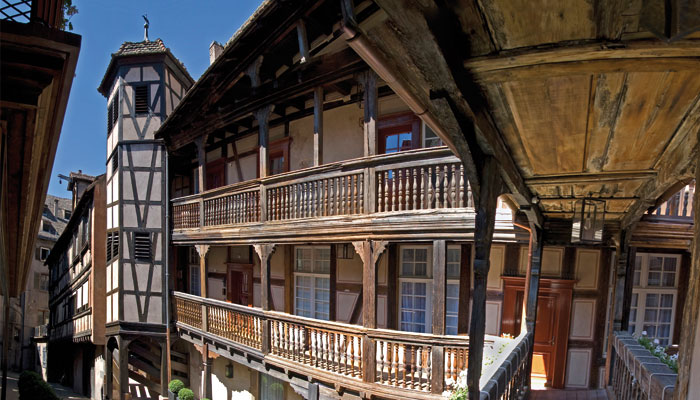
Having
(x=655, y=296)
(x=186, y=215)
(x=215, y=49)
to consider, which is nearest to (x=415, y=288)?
(x=655, y=296)

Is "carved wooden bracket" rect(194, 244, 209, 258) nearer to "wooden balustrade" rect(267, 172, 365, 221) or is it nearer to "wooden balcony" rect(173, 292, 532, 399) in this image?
"wooden balcony" rect(173, 292, 532, 399)

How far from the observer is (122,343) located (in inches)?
485

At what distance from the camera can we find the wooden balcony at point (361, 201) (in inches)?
218

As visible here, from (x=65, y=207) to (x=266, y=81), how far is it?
3686 centimetres

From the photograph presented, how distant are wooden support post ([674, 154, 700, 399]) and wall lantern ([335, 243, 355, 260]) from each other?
279 inches

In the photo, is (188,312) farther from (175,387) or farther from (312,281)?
(312,281)

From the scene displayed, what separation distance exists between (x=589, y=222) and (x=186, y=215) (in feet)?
34.6

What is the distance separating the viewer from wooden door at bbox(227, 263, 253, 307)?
1112cm

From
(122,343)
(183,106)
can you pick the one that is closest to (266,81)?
(183,106)

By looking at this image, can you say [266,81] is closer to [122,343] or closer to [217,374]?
[217,374]

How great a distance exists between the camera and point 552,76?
136 cm

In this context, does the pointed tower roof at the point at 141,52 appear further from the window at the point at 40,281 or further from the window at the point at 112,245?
the window at the point at 40,281

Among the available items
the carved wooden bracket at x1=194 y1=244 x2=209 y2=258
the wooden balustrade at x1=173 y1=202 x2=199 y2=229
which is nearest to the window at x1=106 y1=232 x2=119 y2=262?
the wooden balustrade at x1=173 y1=202 x2=199 y2=229

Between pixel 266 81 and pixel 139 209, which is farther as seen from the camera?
pixel 139 209
